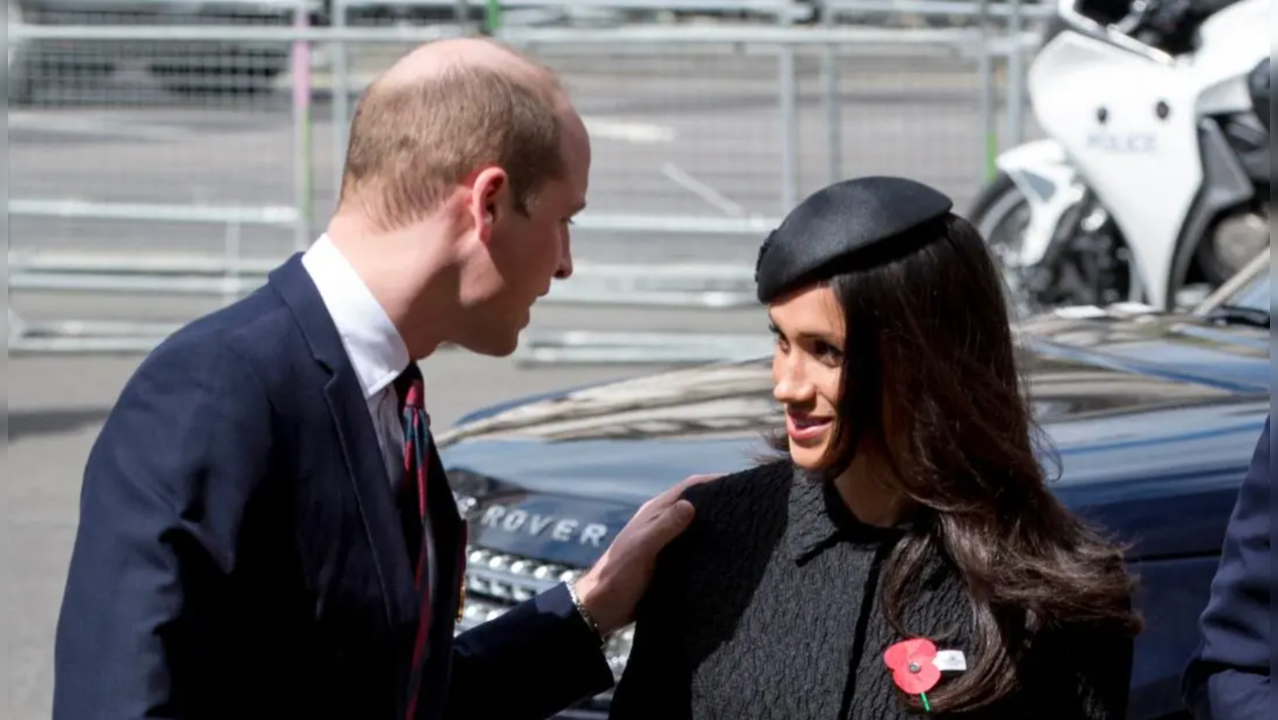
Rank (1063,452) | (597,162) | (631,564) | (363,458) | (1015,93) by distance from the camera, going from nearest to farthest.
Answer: (363,458)
(631,564)
(1063,452)
(1015,93)
(597,162)

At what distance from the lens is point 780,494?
2.59 metres

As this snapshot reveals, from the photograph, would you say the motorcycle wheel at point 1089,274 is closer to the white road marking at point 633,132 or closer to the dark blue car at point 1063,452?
the white road marking at point 633,132

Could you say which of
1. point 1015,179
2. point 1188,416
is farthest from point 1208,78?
point 1188,416

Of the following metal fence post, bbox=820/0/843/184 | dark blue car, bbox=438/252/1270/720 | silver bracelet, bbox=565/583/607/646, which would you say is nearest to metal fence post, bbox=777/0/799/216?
metal fence post, bbox=820/0/843/184

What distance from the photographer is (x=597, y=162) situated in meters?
11.4

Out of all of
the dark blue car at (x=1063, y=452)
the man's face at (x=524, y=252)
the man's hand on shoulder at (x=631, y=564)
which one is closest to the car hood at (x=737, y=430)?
the dark blue car at (x=1063, y=452)

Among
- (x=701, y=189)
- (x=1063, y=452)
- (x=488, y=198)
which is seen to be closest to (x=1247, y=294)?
(x=1063, y=452)

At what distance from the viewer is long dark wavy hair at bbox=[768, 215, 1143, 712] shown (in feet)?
7.75

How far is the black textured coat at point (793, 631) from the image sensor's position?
238 centimetres

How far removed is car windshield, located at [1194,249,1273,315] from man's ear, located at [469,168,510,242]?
2.78m

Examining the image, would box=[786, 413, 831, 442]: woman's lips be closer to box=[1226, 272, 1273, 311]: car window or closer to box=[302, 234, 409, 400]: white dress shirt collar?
box=[302, 234, 409, 400]: white dress shirt collar

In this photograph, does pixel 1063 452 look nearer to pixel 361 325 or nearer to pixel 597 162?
pixel 361 325

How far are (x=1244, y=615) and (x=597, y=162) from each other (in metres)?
9.37

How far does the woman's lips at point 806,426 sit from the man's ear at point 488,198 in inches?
18.6
